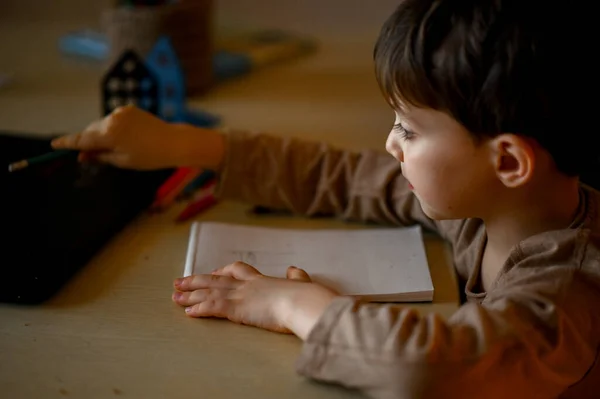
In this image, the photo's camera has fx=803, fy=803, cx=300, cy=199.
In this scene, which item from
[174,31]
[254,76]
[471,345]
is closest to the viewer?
[471,345]

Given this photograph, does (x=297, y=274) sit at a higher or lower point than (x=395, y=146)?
lower

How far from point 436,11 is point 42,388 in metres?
0.41

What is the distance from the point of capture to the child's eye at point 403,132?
68cm

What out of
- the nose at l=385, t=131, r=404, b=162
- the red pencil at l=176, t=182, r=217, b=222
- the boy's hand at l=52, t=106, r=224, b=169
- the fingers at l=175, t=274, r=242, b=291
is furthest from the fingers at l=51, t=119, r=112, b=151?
the nose at l=385, t=131, r=404, b=162

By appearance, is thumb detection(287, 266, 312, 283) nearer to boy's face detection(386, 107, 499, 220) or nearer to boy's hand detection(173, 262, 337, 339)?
boy's hand detection(173, 262, 337, 339)

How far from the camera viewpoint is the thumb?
71 cm

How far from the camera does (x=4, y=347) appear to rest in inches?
25.2

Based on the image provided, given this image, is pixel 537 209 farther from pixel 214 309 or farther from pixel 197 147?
pixel 197 147

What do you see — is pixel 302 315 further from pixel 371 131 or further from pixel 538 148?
pixel 371 131

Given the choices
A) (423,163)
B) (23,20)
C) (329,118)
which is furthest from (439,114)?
(23,20)

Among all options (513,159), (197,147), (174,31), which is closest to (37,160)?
(197,147)

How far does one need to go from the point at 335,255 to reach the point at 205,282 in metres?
0.15

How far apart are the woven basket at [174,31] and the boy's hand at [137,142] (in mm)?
308

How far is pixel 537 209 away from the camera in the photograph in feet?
2.23
